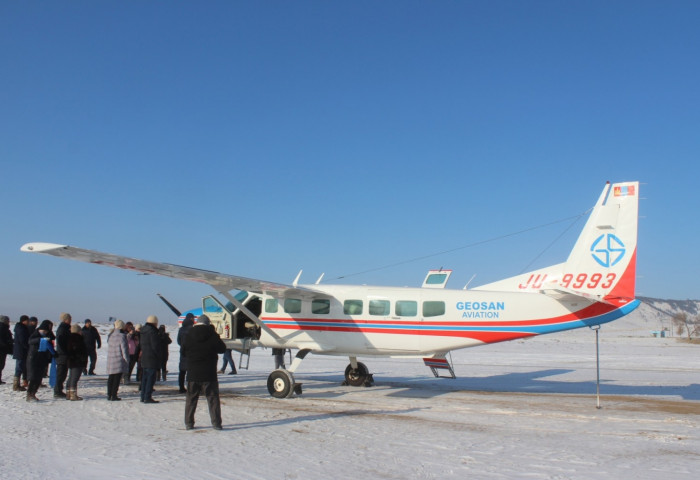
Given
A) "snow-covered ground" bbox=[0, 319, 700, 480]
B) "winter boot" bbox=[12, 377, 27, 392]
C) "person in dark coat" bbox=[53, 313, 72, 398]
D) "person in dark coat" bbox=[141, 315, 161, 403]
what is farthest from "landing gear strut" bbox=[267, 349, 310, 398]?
"winter boot" bbox=[12, 377, 27, 392]

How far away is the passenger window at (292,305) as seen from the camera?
50.1ft

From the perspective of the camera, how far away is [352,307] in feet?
48.7

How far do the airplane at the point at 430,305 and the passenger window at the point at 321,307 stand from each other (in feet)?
0.09

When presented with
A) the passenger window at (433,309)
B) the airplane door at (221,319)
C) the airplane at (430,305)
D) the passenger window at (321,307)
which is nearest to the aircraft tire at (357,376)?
the airplane at (430,305)

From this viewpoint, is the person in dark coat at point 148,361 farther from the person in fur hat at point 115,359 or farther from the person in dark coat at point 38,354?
the person in dark coat at point 38,354

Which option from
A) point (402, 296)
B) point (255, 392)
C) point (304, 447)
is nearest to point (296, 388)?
point (255, 392)

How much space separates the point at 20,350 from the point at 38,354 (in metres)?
2.03

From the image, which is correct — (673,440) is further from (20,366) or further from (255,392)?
(20,366)

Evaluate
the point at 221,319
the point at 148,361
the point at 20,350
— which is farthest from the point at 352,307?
the point at 20,350

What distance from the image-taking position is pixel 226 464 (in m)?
7.18

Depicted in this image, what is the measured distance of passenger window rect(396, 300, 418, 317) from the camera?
1435 centimetres

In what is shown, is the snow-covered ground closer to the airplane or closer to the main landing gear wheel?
the main landing gear wheel

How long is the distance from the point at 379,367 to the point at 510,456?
1687cm

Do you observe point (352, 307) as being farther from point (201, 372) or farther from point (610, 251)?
point (610, 251)
